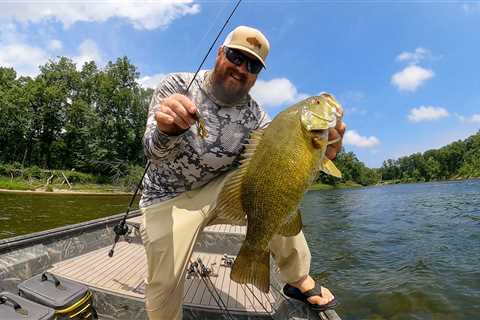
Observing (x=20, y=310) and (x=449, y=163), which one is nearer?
(x=20, y=310)

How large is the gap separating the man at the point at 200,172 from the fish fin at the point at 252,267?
75 cm

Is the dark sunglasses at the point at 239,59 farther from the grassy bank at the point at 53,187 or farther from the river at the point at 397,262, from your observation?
the grassy bank at the point at 53,187

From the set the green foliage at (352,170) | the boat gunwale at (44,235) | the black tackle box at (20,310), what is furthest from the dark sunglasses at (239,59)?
the green foliage at (352,170)

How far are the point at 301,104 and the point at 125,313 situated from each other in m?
3.19

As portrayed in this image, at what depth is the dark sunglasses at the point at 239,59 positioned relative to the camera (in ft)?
9.95

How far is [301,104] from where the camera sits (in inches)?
88.8

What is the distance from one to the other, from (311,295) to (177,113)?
2315mm

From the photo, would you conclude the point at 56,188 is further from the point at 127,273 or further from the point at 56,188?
the point at 127,273

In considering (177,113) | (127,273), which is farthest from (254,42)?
(127,273)

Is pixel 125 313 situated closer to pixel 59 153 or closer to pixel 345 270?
pixel 345 270

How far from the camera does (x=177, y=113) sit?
2.23 m

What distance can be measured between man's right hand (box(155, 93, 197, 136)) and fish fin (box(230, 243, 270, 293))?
91 centimetres

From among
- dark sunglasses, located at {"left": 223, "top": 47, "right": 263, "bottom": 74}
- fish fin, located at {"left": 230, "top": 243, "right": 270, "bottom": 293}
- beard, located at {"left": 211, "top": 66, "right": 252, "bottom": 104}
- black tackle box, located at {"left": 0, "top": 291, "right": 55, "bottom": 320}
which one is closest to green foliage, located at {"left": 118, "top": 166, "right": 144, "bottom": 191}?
black tackle box, located at {"left": 0, "top": 291, "right": 55, "bottom": 320}

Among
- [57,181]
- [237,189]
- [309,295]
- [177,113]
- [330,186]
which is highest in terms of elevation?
[177,113]
